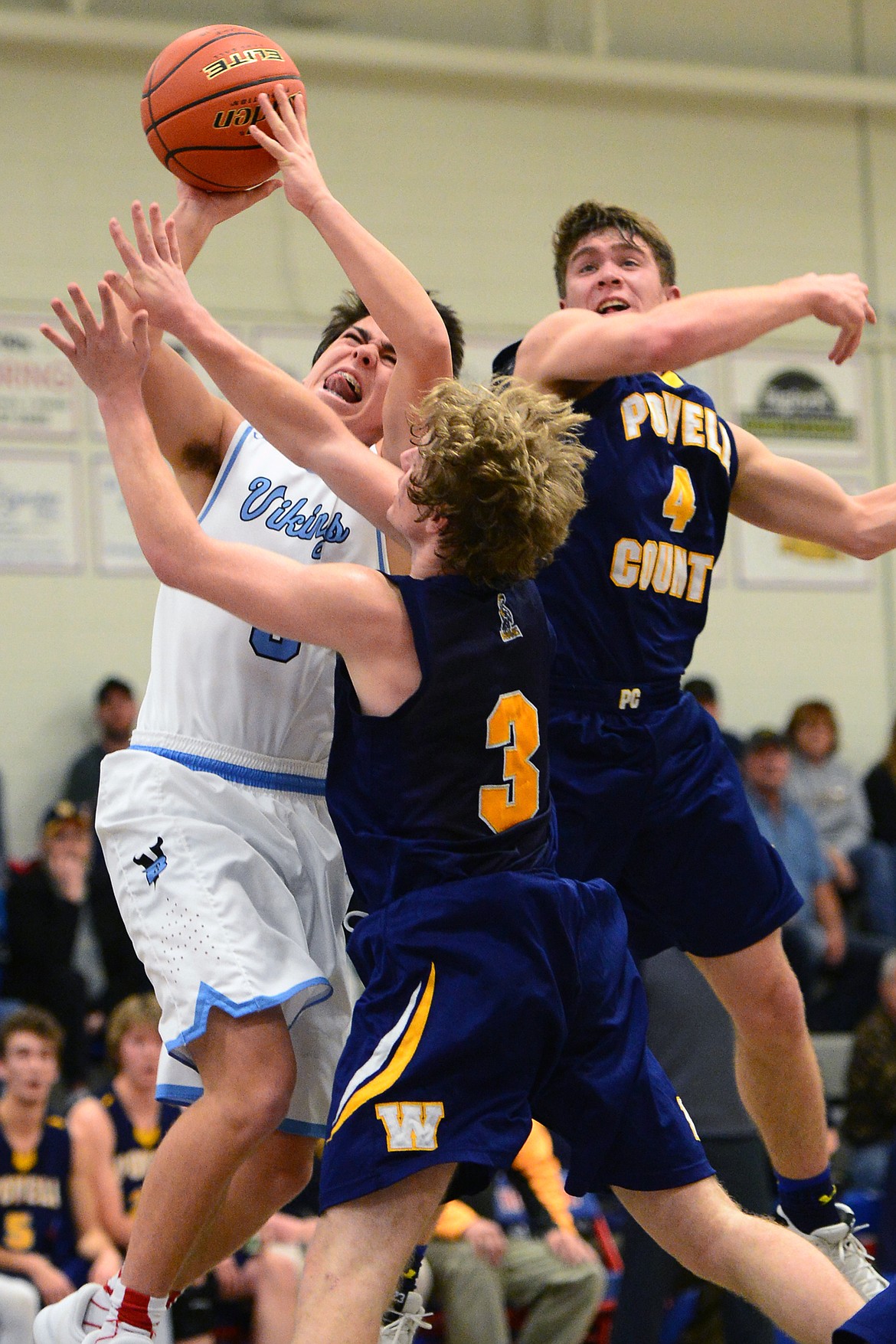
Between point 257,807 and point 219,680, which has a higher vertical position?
point 219,680

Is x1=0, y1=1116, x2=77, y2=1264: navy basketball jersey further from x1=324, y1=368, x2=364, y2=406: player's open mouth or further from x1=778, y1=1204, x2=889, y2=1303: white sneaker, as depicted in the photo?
x1=324, y1=368, x2=364, y2=406: player's open mouth

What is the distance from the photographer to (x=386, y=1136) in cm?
321

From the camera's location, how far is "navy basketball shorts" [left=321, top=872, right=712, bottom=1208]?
324cm

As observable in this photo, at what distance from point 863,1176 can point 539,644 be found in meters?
5.66

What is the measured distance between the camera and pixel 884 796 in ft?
36.6

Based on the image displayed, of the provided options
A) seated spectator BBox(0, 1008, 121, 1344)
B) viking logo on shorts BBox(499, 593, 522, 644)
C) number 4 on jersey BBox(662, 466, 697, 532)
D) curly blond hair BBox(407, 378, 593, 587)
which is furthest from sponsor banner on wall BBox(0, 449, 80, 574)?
viking logo on shorts BBox(499, 593, 522, 644)

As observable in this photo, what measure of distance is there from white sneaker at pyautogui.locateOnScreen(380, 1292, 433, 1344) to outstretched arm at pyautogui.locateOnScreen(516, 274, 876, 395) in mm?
2347

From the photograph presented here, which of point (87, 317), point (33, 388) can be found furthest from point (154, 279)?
point (33, 388)

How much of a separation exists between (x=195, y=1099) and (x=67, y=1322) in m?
0.55

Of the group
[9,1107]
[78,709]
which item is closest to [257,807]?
[9,1107]

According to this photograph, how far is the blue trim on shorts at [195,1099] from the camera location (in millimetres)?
3922

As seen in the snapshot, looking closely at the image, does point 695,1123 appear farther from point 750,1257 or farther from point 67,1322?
point 67,1322

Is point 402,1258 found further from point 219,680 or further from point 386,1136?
point 219,680

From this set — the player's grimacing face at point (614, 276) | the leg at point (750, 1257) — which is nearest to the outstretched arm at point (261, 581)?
the leg at point (750, 1257)
